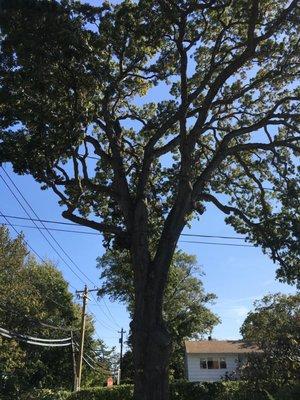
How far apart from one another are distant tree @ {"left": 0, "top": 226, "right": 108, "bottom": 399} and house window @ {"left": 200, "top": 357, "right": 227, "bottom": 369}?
36.5 ft

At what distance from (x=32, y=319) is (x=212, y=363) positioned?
623 inches

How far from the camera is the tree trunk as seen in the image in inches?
474

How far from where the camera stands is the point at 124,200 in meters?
15.3

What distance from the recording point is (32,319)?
39281mm

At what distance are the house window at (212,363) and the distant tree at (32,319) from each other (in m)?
11.1

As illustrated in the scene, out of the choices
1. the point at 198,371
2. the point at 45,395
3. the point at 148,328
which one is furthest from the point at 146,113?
the point at 198,371

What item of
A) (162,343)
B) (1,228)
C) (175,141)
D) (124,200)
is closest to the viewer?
(162,343)

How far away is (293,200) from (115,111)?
6880 millimetres

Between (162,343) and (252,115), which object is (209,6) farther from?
(162,343)

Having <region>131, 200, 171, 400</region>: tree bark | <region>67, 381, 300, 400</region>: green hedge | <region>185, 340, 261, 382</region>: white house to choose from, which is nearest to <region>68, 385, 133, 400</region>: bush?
<region>67, 381, 300, 400</region>: green hedge

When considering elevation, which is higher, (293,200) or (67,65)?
(67,65)

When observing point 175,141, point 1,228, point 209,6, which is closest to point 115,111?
point 175,141

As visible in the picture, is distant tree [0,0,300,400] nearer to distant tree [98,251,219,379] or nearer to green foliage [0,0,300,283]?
green foliage [0,0,300,283]

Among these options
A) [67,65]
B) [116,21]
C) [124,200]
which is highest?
[116,21]
